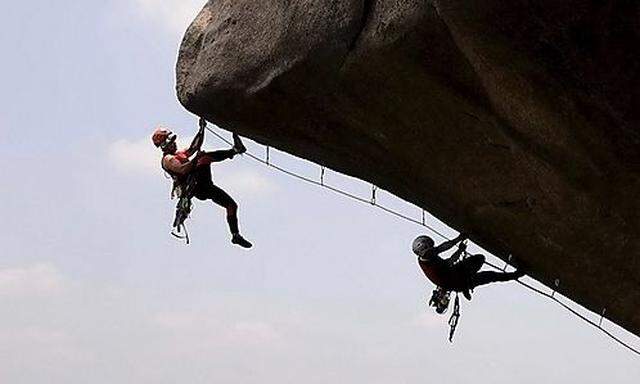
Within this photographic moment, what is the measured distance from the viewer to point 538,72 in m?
4.49

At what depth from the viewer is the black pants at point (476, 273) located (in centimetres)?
686

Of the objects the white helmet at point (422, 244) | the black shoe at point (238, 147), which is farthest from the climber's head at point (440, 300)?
the black shoe at point (238, 147)

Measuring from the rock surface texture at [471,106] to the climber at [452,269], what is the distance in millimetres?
165

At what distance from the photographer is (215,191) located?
7641 millimetres

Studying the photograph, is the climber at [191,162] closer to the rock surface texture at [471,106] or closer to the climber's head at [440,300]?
the rock surface texture at [471,106]

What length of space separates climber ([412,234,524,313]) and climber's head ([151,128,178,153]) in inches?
74.8

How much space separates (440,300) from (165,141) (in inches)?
88.4

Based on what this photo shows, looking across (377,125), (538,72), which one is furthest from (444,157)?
(538,72)

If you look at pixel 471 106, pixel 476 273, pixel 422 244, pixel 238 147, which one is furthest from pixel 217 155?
pixel 471 106

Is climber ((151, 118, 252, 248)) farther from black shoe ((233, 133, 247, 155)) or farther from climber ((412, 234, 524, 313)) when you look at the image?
climber ((412, 234, 524, 313))

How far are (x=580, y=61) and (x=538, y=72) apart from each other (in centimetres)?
18

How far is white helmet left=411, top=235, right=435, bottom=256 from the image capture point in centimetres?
679

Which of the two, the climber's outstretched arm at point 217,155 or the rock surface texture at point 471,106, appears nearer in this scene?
the rock surface texture at point 471,106

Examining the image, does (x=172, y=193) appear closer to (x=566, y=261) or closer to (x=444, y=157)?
(x=444, y=157)
